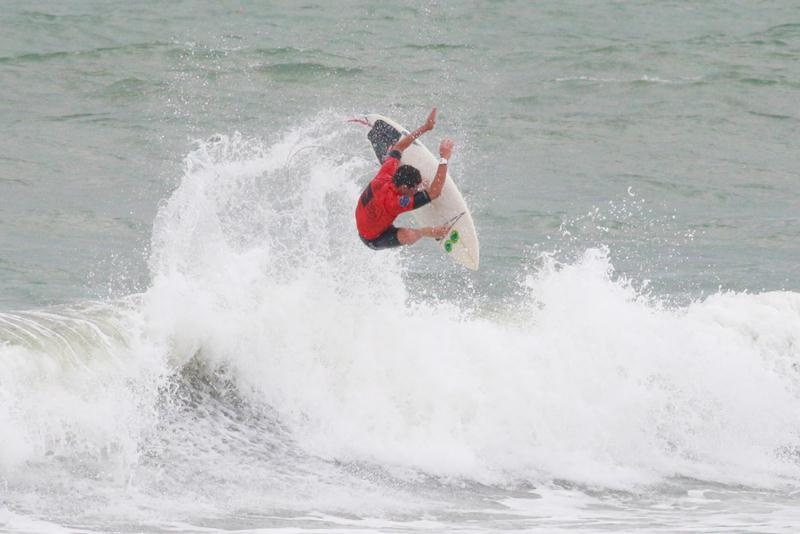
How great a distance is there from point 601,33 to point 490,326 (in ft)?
47.8

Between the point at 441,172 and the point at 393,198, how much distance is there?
47 cm

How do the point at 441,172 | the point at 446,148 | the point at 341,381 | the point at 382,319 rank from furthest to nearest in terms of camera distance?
1. the point at 382,319
2. the point at 341,381
3. the point at 441,172
4. the point at 446,148

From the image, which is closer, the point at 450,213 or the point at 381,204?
the point at 381,204

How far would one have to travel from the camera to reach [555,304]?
12680mm

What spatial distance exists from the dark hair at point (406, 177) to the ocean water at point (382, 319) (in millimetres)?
1632

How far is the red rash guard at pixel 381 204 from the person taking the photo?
423 inches

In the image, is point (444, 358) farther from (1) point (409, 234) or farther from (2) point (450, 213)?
(1) point (409, 234)

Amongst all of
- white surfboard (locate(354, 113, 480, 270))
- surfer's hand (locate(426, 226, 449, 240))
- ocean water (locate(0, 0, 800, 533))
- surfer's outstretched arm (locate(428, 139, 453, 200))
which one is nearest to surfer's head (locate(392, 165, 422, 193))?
surfer's outstretched arm (locate(428, 139, 453, 200))

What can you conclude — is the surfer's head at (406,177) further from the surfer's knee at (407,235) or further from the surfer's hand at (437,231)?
the surfer's hand at (437,231)

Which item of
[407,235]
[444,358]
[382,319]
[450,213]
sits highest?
[450,213]

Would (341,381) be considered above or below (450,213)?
below

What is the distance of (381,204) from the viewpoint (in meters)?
10.8

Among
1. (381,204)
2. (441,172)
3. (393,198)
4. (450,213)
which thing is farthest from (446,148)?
(450,213)

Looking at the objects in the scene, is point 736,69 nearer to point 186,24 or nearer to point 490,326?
point 186,24
